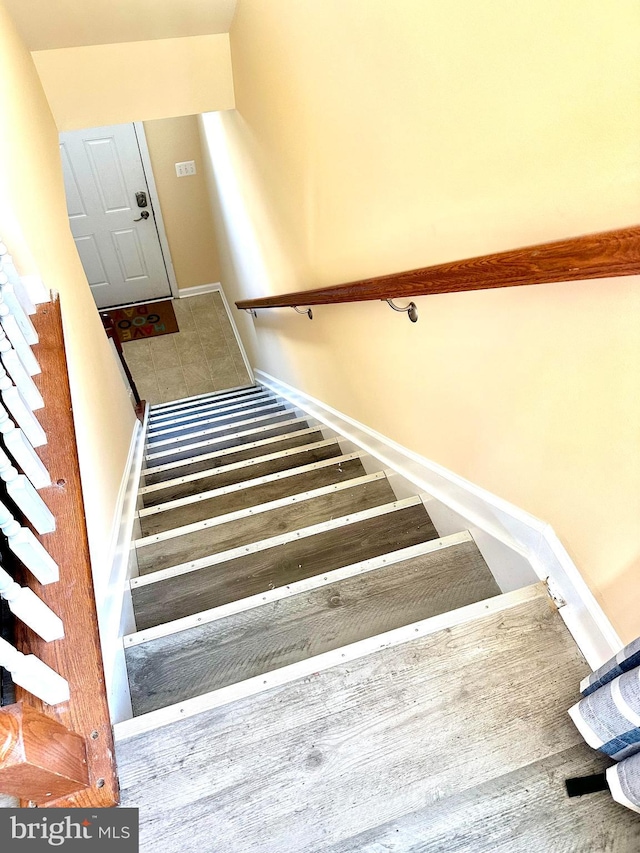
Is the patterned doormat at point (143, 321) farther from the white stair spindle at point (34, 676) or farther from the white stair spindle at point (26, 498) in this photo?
the white stair spindle at point (34, 676)

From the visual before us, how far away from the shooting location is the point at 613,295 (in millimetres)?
887

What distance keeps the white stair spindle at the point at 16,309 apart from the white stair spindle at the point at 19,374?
126 millimetres

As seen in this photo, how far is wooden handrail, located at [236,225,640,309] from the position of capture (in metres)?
0.73

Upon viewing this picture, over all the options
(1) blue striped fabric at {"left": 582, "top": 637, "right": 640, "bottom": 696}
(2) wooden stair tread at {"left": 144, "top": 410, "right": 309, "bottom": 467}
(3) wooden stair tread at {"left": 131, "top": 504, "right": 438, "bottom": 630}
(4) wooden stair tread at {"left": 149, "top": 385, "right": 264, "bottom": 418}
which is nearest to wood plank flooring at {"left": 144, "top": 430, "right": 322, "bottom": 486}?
(2) wooden stair tread at {"left": 144, "top": 410, "right": 309, "bottom": 467}

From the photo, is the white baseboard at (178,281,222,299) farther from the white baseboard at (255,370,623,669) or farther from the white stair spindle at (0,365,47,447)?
the white stair spindle at (0,365,47,447)

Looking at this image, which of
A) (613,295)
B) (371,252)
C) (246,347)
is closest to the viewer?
(613,295)

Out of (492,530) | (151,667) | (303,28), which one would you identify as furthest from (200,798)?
(303,28)

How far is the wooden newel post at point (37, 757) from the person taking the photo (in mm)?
808

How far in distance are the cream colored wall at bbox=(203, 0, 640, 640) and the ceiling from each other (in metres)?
0.86

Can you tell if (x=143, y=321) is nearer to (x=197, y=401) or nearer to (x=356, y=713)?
(x=197, y=401)

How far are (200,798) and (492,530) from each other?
0.92 metres

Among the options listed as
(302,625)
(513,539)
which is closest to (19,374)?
(302,625)

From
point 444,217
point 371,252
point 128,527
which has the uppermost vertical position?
point 444,217

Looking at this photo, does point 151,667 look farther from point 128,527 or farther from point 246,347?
point 246,347
